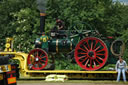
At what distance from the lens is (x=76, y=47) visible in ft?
39.6

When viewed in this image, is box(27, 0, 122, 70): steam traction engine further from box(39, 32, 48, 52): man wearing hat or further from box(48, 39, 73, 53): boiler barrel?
box(39, 32, 48, 52): man wearing hat

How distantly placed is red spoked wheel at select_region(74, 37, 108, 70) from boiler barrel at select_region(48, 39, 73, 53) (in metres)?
0.54

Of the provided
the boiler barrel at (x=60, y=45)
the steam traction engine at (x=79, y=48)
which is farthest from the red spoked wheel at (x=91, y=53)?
the boiler barrel at (x=60, y=45)

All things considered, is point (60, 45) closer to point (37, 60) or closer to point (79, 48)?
point (79, 48)

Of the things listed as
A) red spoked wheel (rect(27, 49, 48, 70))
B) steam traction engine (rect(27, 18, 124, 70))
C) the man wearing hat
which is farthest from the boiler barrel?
red spoked wheel (rect(27, 49, 48, 70))

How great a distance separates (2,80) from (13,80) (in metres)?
0.25

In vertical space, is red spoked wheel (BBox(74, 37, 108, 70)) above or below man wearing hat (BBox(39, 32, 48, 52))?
below

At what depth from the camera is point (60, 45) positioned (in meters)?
12.5

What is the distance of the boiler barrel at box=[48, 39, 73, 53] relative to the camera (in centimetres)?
1238

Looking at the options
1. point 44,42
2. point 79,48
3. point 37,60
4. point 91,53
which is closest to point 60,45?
point 44,42

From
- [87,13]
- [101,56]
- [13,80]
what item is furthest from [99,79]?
[87,13]

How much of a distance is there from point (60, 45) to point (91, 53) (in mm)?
1510

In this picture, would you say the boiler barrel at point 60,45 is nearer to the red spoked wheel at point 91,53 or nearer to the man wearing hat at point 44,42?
the man wearing hat at point 44,42

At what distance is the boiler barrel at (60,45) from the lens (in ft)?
40.6
